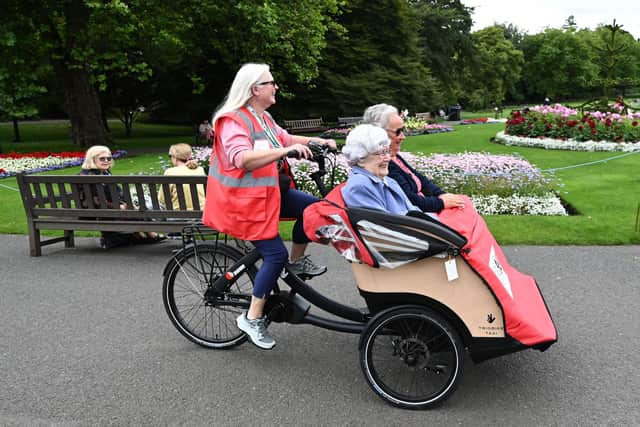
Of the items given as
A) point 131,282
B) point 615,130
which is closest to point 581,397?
point 131,282

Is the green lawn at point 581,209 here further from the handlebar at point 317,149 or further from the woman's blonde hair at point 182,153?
the handlebar at point 317,149

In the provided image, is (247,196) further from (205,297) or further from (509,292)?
(509,292)

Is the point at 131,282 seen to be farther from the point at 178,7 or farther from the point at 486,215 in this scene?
the point at 178,7

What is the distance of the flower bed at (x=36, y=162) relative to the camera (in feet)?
51.3

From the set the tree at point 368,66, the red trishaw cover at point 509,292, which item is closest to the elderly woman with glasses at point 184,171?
the red trishaw cover at point 509,292

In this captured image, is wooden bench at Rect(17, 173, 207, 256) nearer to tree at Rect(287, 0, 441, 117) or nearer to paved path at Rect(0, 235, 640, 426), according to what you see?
paved path at Rect(0, 235, 640, 426)

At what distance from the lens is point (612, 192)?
378 inches

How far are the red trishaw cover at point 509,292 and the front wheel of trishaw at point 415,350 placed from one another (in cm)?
32

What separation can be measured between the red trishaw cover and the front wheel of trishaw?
32 cm

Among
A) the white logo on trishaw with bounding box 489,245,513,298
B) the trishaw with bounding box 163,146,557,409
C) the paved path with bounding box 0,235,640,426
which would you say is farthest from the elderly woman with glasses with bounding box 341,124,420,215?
the paved path with bounding box 0,235,640,426

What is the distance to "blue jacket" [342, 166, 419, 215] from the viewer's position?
3.26 metres

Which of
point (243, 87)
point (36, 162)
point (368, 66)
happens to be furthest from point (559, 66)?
point (243, 87)

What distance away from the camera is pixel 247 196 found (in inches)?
→ 135

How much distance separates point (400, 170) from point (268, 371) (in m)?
1.64
